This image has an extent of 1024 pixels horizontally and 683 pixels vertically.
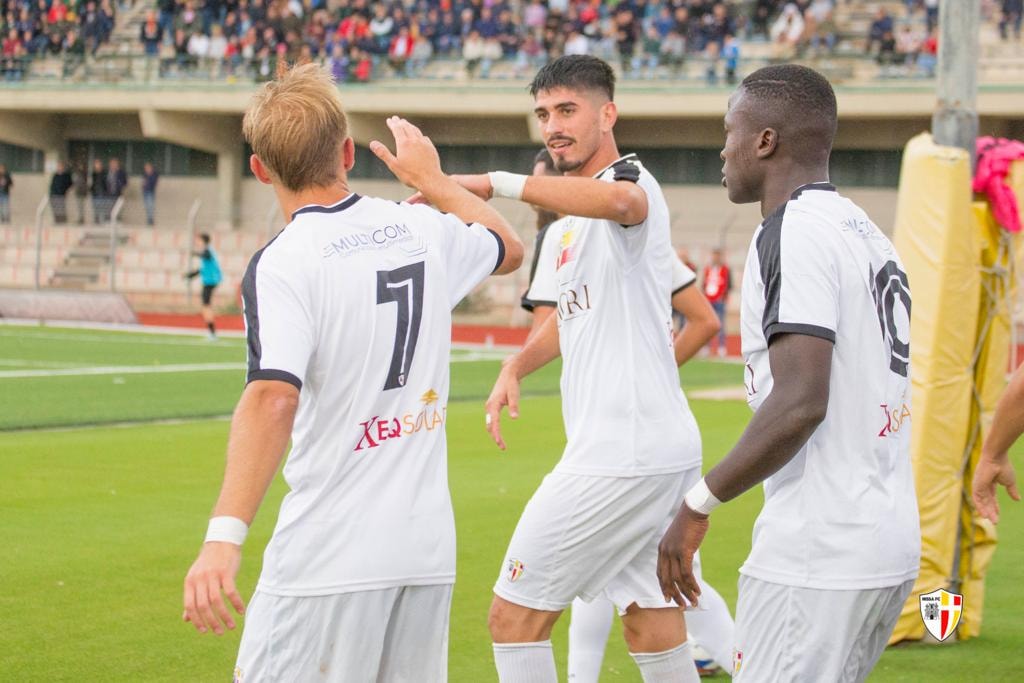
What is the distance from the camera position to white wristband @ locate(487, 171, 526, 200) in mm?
4516

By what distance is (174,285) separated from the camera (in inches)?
1490

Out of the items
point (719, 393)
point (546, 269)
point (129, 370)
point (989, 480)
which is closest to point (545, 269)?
point (546, 269)

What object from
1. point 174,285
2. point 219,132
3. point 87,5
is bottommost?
point 174,285

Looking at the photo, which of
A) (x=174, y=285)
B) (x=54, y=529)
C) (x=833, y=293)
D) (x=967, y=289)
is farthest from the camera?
(x=174, y=285)

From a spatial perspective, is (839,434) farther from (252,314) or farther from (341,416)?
(252,314)

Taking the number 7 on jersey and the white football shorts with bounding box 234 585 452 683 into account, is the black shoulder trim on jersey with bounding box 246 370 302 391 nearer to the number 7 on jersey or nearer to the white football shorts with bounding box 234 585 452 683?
the number 7 on jersey

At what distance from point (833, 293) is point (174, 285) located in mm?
35602

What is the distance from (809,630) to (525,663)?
1632mm

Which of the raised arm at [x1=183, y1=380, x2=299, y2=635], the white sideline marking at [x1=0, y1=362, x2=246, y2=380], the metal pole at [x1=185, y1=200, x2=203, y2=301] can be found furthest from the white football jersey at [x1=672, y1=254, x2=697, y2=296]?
the metal pole at [x1=185, y1=200, x2=203, y2=301]

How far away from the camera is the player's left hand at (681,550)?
370 cm

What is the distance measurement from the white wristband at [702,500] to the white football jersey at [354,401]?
2.10 feet

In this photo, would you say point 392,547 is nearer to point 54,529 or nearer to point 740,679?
point 740,679

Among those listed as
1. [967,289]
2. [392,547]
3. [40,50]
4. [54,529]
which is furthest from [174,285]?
[392,547]

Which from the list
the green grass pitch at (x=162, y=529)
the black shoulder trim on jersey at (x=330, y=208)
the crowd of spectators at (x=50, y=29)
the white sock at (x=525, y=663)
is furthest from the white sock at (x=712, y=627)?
the crowd of spectators at (x=50, y=29)
